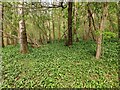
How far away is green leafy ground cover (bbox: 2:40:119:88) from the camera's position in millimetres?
5086

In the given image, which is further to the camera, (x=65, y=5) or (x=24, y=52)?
(x=65, y=5)

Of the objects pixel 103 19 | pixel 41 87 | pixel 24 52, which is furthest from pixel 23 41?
pixel 103 19

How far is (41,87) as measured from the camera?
495 cm

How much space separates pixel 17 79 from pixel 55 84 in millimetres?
1301

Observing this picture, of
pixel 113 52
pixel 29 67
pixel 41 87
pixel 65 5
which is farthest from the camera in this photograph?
pixel 65 5

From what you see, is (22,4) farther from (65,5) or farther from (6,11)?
(6,11)

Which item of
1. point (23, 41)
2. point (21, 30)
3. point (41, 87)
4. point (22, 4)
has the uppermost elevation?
point (22, 4)

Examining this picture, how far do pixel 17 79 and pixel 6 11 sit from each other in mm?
5429

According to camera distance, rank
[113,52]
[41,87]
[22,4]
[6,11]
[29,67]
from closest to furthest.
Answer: [41,87] → [29,67] → [22,4] → [113,52] → [6,11]

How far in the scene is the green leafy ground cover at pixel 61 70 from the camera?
5.09m

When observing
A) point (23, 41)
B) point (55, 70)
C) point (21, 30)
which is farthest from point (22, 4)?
point (55, 70)

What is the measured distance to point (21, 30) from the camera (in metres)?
7.34

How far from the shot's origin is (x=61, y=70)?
5.63 metres

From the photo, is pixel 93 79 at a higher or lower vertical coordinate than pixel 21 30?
lower
